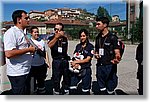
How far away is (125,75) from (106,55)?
0.43 metres

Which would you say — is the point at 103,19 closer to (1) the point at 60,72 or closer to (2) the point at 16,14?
(1) the point at 60,72

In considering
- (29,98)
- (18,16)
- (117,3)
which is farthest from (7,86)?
(117,3)

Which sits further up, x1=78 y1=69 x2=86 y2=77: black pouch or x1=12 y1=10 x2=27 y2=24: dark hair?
x1=12 y1=10 x2=27 y2=24: dark hair

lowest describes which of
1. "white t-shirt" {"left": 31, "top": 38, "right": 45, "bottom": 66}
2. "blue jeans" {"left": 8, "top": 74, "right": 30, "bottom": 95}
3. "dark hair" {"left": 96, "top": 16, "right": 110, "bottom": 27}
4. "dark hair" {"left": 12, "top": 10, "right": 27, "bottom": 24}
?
"blue jeans" {"left": 8, "top": 74, "right": 30, "bottom": 95}

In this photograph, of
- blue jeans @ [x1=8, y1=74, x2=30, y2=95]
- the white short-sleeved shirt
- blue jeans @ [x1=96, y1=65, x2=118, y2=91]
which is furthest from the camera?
blue jeans @ [x1=96, y1=65, x2=118, y2=91]

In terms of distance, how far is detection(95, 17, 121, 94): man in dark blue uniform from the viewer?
5.07 metres

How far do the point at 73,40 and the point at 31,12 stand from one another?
79 centimetres

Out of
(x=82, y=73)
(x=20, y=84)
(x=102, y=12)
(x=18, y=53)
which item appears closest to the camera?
(x=18, y=53)

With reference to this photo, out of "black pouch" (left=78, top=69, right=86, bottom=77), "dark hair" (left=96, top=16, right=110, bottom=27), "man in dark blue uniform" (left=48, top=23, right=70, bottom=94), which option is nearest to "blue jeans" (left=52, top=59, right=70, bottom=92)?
"man in dark blue uniform" (left=48, top=23, right=70, bottom=94)

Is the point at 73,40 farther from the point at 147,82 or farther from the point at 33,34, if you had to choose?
the point at 147,82

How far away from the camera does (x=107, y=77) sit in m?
5.15

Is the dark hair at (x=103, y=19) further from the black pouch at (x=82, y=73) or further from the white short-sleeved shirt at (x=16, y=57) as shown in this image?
the white short-sleeved shirt at (x=16, y=57)

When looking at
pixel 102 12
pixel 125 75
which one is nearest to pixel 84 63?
pixel 125 75

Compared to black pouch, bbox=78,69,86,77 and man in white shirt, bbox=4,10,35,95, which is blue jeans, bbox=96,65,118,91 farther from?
man in white shirt, bbox=4,10,35,95
